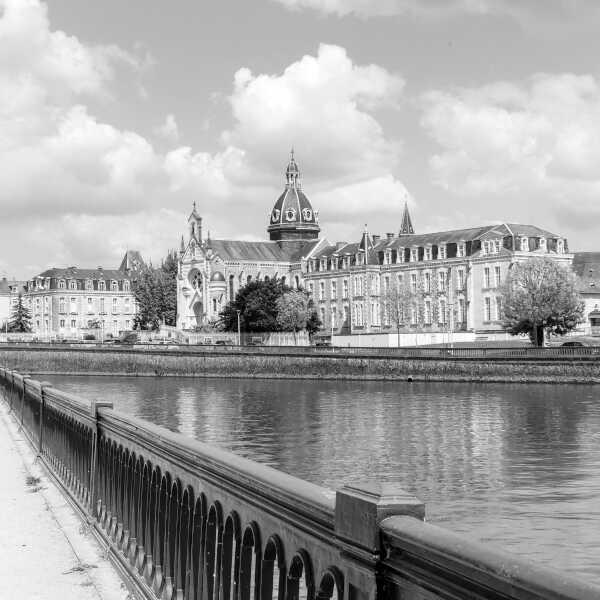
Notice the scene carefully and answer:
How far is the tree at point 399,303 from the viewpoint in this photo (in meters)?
112

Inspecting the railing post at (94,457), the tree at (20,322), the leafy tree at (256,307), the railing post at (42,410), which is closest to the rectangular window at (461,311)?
the leafy tree at (256,307)

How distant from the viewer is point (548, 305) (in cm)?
7975

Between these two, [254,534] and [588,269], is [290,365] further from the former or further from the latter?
[254,534]

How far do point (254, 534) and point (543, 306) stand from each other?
255 ft

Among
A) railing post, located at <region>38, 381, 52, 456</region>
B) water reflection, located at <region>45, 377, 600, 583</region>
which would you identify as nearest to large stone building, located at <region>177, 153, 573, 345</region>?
water reflection, located at <region>45, 377, 600, 583</region>

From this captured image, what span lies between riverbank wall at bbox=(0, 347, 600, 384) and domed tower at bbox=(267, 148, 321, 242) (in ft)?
207

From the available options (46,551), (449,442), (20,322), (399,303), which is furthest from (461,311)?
(46,551)

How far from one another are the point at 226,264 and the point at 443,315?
137 feet

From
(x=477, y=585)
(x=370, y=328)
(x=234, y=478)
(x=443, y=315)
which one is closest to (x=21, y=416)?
(x=234, y=478)

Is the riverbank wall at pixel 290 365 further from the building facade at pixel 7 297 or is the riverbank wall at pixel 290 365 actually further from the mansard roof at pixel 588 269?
the building facade at pixel 7 297

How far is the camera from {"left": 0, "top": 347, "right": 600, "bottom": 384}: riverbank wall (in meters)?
64.2

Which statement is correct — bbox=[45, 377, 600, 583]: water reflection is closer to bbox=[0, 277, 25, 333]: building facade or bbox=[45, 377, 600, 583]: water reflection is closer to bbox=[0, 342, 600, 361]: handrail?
bbox=[0, 342, 600, 361]: handrail

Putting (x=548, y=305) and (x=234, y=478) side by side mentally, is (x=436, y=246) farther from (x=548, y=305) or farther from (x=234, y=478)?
(x=234, y=478)

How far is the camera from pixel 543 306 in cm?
7975
